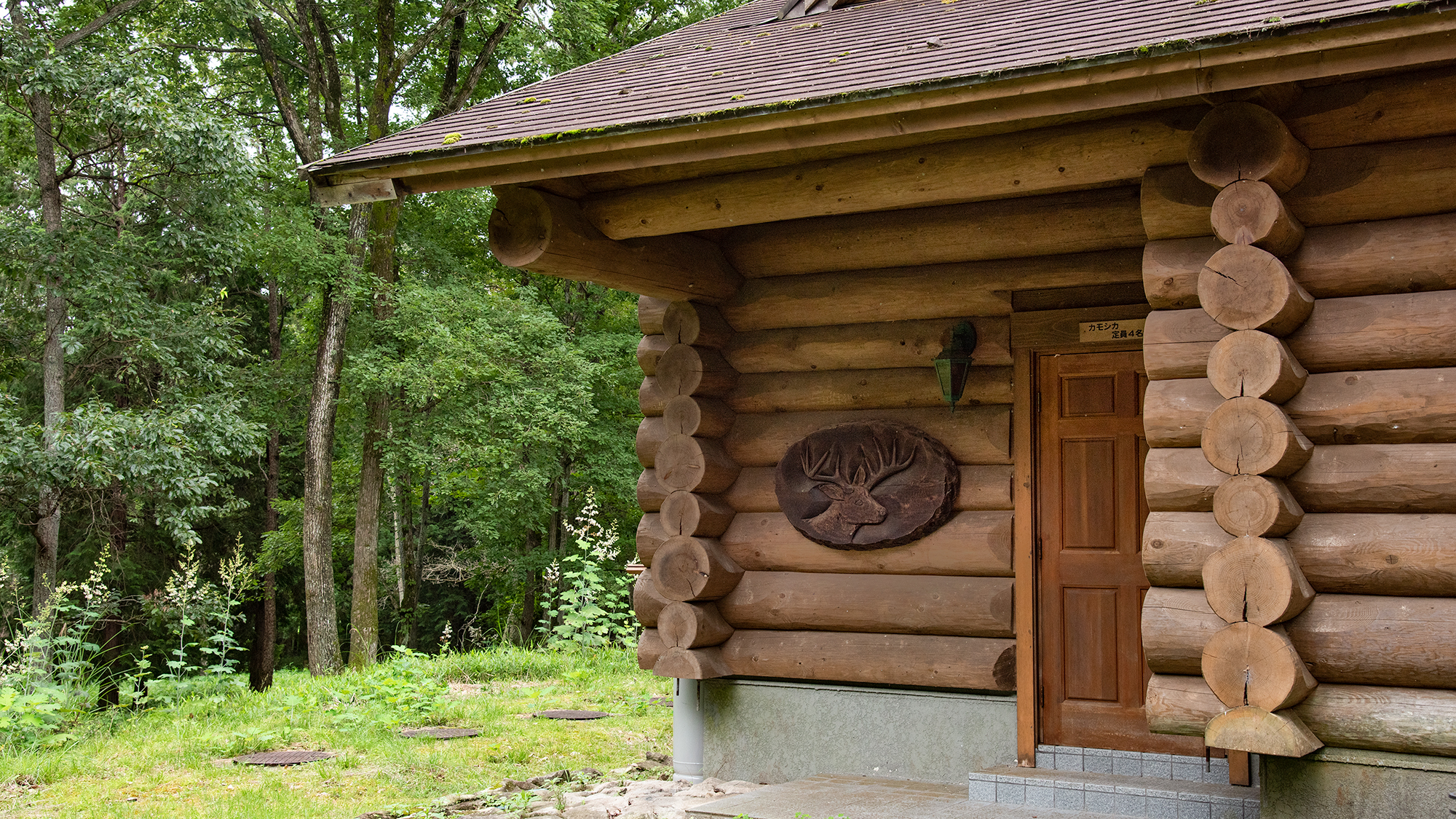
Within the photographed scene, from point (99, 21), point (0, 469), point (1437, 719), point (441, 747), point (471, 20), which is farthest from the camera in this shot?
point (471, 20)

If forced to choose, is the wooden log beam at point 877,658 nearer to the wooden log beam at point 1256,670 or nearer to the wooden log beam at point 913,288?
the wooden log beam at point 913,288

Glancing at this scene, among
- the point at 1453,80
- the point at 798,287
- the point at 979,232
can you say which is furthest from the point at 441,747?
the point at 1453,80

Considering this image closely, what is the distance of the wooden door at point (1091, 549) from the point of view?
567 centimetres

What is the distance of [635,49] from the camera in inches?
277

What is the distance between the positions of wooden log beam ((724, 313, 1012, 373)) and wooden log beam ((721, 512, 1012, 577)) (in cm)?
88

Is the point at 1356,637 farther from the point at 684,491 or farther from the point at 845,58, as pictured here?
the point at 684,491

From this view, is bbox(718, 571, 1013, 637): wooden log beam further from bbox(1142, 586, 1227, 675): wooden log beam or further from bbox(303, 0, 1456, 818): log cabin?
bbox(1142, 586, 1227, 675): wooden log beam

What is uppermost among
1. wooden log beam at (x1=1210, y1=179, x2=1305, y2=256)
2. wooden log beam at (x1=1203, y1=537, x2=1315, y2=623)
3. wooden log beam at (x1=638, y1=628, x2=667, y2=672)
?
wooden log beam at (x1=1210, y1=179, x2=1305, y2=256)

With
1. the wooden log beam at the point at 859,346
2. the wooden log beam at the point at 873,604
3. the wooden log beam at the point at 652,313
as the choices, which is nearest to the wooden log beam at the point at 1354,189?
the wooden log beam at the point at 859,346

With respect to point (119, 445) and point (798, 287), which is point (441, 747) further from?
point (119, 445)

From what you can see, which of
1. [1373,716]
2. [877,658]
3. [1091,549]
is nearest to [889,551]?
[877,658]

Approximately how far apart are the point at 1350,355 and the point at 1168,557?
3.27 feet

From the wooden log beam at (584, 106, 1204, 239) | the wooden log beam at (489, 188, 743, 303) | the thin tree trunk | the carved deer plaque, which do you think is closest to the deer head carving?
the carved deer plaque

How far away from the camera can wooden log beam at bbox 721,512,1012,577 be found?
5.98m
